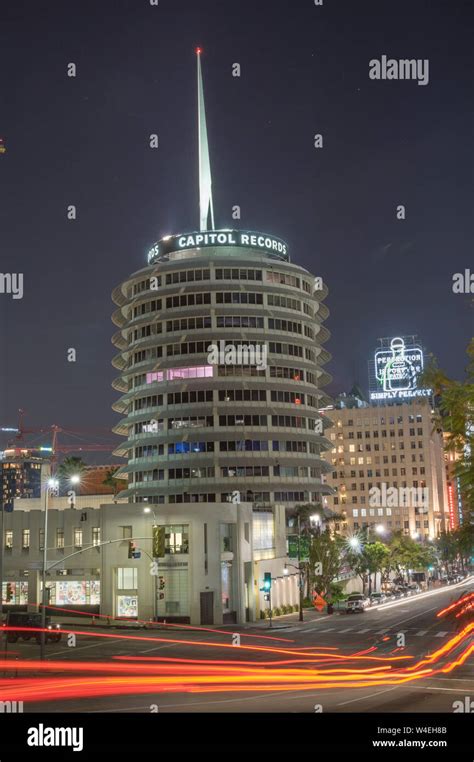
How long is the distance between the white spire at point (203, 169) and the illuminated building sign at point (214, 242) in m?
13.1

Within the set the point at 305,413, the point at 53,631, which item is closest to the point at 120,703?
the point at 53,631

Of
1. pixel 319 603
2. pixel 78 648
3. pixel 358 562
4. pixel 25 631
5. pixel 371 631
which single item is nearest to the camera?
pixel 78 648

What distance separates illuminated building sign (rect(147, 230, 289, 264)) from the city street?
5365 centimetres

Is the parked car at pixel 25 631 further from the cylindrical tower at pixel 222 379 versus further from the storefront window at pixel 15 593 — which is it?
the cylindrical tower at pixel 222 379

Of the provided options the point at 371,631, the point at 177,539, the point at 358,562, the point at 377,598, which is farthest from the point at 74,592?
the point at 358,562

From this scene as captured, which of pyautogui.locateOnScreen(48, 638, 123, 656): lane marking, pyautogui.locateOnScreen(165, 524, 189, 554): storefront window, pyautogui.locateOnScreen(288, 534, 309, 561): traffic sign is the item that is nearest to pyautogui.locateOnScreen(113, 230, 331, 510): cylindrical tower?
pyautogui.locateOnScreen(288, 534, 309, 561): traffic sign

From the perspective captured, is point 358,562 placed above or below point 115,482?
below

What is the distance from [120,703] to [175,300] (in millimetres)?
86252

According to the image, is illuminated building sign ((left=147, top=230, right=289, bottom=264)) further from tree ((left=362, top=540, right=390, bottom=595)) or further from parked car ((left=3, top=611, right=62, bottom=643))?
parked car ((left=3, top=611, right=62, bottom=643))

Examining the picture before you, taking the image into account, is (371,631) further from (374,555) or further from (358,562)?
(374,555)

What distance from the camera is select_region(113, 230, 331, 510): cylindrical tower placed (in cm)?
10288

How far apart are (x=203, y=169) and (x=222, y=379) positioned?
147 feet

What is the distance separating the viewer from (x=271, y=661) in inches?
1651

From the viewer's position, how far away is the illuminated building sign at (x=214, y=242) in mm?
111875
